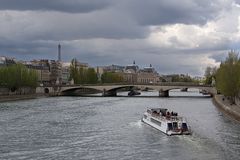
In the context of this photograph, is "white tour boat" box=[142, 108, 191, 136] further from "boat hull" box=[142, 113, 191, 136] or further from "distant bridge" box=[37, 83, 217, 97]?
"distant bridge" box=[37, 83, 217, 97]

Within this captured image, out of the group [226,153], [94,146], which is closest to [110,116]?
[94,146]

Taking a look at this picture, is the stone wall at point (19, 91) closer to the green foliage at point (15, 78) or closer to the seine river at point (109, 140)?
the green foliage at point (15, 78)

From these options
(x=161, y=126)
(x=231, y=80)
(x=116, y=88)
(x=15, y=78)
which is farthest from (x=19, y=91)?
(x=161, y=126)

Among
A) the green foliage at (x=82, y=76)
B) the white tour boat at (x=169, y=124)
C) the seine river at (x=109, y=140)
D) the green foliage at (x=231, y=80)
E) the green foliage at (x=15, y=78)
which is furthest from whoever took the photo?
the green foliage at (x=82, y=76)

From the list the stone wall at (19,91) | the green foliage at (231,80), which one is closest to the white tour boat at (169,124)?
the green foliage at (231,80)

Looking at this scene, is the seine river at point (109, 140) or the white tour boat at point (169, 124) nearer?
the seine river at point (109, 140)

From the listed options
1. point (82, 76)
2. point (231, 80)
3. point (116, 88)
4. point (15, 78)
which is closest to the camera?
point (231, 80)

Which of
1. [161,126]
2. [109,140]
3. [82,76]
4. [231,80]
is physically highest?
[82,76]

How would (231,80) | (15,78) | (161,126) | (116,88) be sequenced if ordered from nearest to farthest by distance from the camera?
(161,126) < (231,80) < (15,78) < (116,88)

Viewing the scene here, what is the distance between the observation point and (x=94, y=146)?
105 feet

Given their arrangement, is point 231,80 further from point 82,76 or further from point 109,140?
point 82,76

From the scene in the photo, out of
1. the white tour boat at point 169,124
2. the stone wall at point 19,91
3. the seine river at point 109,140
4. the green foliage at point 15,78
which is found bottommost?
the seine river at point 109,140

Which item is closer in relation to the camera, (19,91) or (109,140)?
(109,140)

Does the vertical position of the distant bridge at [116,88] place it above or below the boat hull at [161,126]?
above
